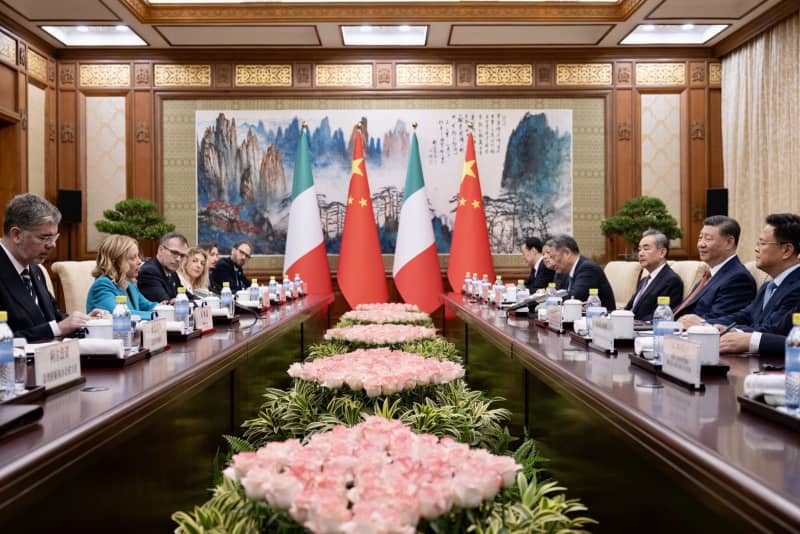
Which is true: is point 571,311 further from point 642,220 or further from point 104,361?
point 642,220

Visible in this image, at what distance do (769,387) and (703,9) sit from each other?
20.8ft

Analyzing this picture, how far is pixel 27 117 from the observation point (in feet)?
23.6

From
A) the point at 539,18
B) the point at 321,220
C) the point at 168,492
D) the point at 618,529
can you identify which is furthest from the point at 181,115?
the point at 618,529

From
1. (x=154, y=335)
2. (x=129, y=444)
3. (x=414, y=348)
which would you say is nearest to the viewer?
(x=129, y=444)

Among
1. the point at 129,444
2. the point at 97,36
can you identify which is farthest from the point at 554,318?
the point at 97,36

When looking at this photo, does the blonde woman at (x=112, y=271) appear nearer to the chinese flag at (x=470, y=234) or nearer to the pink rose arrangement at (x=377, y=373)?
the pink rose arrangement at (x=377, y=373)

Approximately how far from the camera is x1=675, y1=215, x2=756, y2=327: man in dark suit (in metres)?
3.30

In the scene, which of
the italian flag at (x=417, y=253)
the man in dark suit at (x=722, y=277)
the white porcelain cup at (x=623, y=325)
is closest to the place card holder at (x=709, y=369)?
the white porcelain cup at (x=623, y=325)

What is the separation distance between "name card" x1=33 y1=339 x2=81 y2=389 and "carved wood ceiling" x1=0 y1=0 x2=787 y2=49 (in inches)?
223

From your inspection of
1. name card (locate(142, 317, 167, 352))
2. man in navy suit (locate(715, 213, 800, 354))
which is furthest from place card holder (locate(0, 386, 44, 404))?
man in navy suit (locate(715, 213, 800, 354))

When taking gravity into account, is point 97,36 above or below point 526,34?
above

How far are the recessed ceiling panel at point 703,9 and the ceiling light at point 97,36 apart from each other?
5353mm

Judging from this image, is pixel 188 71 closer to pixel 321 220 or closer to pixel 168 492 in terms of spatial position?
pixel 321 220

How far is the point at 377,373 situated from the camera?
7.34 feet
